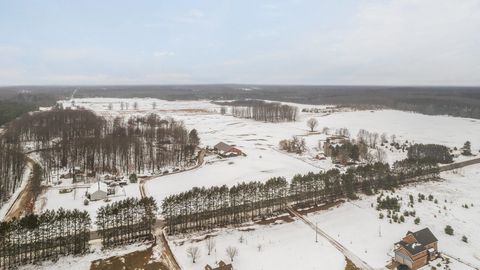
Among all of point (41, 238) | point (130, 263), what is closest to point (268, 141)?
point (130, 263)

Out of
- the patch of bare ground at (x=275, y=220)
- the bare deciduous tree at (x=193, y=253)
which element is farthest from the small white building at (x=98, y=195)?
the patch of bare ground at (x=275, y=220)

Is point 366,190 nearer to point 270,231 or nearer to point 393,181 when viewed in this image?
point 393,181

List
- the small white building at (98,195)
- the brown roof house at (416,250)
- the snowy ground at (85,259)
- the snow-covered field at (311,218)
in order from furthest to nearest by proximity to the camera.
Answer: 1. the small white building at (98,195)
2. the snow-covered field at (311,218)
3. the brown roof house at (416,250)
4. the snowy ground at (85,259)

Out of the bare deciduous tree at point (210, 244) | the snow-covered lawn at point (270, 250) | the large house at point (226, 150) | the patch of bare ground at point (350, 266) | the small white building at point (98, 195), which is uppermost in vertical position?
the large house at point (226, 150)

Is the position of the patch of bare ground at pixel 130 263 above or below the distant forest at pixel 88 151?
below

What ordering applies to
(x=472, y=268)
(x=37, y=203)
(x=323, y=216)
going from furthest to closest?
(x=37, y=203), (x=323, y=216), (x=472, y=268)

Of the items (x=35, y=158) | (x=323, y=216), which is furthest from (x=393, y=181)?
(x=35, y=158)

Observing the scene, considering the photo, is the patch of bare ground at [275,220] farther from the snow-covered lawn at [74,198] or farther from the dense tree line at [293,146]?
the dense tree line at [293,146]
